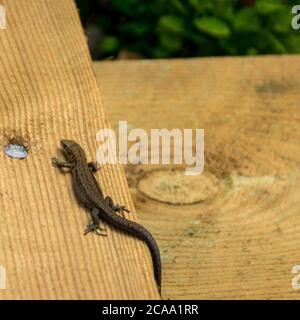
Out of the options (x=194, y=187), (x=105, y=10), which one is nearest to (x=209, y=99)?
(x=194, y=187)

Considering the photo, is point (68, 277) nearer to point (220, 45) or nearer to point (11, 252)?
point (11, 252)

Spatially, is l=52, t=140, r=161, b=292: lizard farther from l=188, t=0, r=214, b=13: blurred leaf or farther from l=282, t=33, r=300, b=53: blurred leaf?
l=282, t=33, r=300, b=53: blurred leaf

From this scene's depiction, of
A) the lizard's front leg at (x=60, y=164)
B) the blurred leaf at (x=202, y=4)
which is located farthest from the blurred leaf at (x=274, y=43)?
the lizard's front leg at (x=60, y=164)

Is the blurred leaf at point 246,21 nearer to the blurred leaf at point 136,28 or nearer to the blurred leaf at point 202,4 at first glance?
the blurred leaf at point 202,4

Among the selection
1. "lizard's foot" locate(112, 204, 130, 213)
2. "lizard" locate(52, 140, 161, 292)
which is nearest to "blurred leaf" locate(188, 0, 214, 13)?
"lizard" locate(52, 140, 161, 292)

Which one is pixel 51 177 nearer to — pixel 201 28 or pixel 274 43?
pixel 201 28

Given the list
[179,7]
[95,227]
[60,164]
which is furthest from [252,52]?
[95,227]
